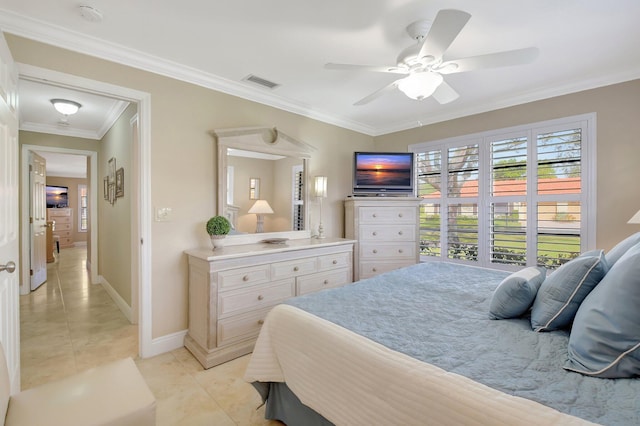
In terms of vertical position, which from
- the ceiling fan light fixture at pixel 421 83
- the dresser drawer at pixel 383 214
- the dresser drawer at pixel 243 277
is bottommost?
the dresser drawer at pixel 243 277

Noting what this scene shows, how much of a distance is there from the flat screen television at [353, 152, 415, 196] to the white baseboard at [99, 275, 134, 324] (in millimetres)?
3153

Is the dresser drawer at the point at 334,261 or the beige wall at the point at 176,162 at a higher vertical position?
the beige wall at the point at 176,162

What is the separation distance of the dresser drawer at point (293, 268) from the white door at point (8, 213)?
1731mm

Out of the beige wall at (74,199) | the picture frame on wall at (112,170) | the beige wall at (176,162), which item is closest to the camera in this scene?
the beige wall at (176,162)

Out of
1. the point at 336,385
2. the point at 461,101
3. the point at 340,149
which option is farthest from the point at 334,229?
the point at 336,385

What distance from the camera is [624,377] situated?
945 mm

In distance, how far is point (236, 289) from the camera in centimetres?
254

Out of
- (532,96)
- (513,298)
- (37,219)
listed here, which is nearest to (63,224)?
(37,219)

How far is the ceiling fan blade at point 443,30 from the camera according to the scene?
1.47m

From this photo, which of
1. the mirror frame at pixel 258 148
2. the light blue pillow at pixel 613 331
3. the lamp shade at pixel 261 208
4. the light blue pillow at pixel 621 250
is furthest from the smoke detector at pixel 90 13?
the light blue pillow at pixel 621 250

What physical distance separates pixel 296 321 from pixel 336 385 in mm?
371

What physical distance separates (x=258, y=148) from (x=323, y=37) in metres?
1.38

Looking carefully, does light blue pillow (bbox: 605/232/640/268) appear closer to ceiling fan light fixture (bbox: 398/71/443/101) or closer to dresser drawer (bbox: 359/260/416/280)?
ceiling fan light fixture (bbox: 398/71/443/101)

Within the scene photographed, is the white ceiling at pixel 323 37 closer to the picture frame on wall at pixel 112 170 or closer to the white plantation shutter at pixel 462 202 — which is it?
the white plantation shutter at pixel 462 202
